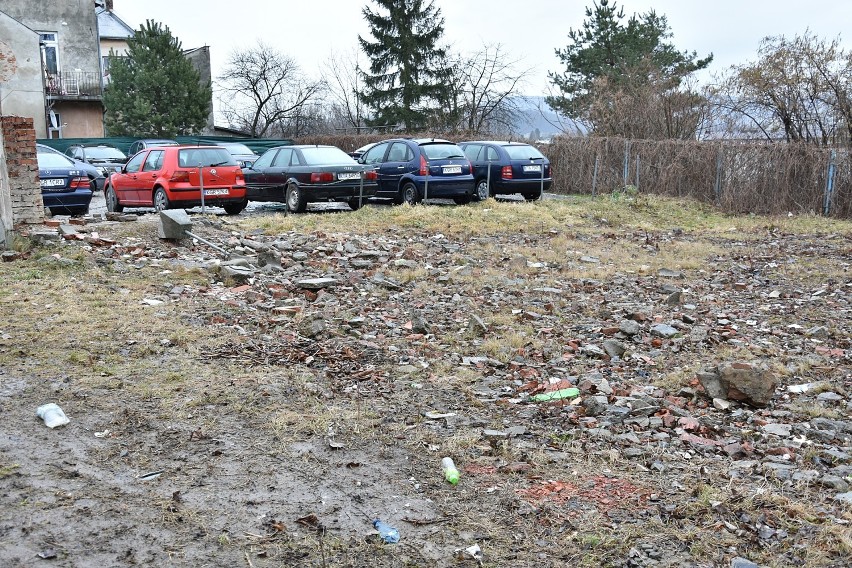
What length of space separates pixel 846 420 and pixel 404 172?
46.4 ft

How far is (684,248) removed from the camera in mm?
14312

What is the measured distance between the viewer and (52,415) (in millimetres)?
5336

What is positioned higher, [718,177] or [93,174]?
[93,174]

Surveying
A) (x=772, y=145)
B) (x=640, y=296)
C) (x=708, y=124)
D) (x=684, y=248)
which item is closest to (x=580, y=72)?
(x=708, y=124)

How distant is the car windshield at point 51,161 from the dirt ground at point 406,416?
19.0 feet

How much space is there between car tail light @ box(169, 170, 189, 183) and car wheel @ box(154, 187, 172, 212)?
1.15 feet

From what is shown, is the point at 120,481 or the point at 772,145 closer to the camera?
the point at 120,481

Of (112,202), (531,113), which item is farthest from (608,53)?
(112,202)

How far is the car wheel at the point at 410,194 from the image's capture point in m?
18.8

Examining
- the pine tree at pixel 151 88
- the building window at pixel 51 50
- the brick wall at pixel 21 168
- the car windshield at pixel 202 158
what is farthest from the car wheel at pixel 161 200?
the building window at pixel 51 50

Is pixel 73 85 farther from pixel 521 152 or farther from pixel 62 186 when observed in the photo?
pixel 521 152

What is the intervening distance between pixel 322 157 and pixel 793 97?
1460 cm

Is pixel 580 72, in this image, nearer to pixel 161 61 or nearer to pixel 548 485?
pixel 161 61

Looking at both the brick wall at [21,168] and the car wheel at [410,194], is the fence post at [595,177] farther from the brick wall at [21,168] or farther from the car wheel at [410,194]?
the brick wall at [21,168]
